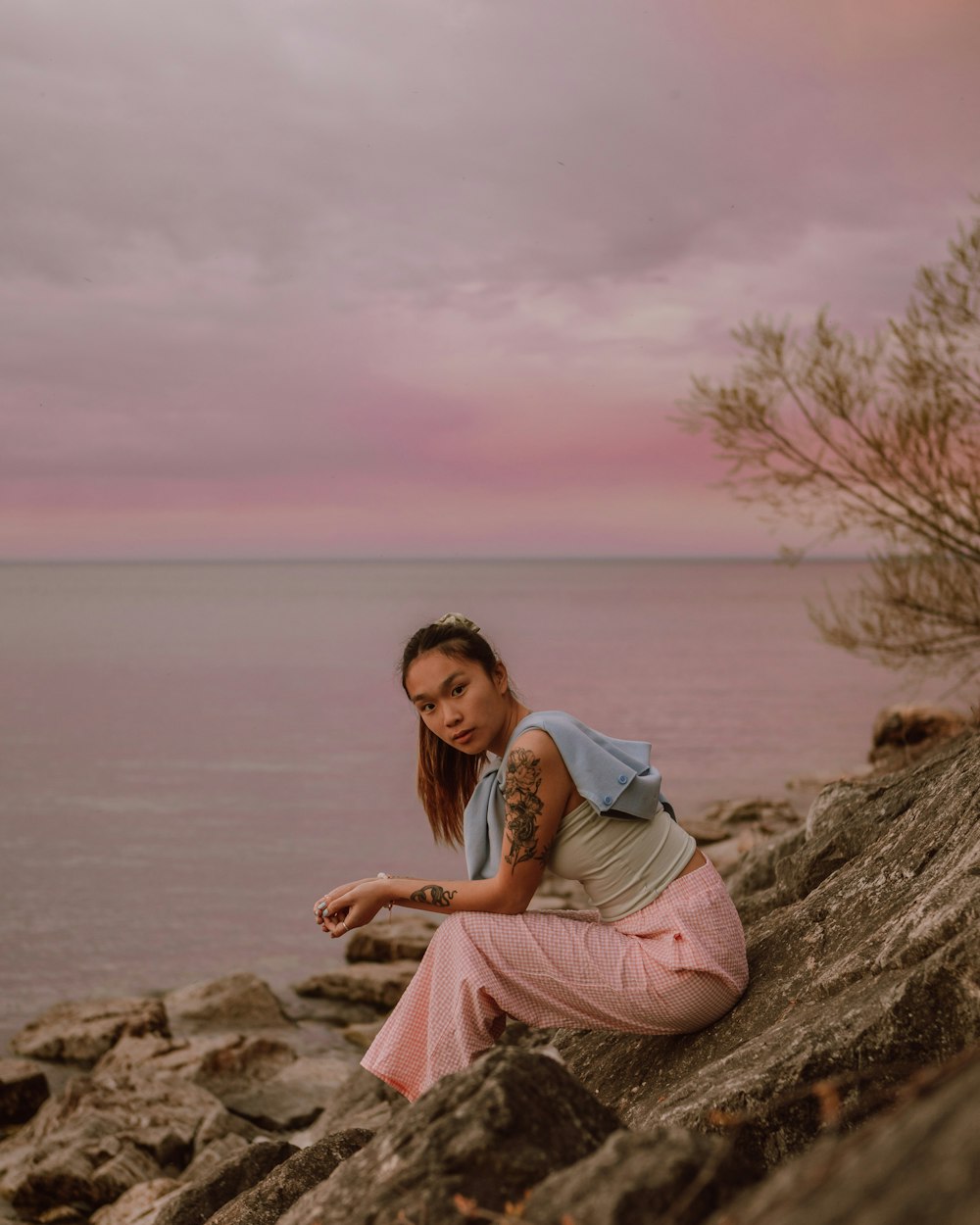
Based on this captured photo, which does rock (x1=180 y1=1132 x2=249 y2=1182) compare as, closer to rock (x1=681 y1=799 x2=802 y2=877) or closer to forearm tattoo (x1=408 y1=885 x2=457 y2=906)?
forearm tattoo (x1=408 y1=885 x2=457 y2=906)

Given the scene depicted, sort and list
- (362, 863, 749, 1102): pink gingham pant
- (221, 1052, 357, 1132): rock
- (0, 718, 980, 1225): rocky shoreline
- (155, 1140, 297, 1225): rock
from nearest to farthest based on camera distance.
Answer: (0, 718, 980, 1225): rocky shoreline, (362, 863, 749, 1102): pink gingham pant, (155, 1140, 297, 1225): rock, (221, 1052, 357, 1132): rock

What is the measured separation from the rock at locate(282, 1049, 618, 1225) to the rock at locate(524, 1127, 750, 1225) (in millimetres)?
182

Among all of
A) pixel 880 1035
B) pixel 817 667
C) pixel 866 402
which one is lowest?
pixel 817 667

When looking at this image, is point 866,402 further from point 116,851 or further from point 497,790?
point 116,851

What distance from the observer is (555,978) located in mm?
3902

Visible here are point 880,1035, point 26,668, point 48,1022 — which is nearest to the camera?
point 880,1035

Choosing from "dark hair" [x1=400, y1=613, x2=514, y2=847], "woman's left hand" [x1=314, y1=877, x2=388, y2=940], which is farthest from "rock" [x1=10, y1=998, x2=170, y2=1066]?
"woman's left hand" [x1=314, y1=877, x2=388, y2=940]

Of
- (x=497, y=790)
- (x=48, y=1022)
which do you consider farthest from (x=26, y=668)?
(x=497, y=790)

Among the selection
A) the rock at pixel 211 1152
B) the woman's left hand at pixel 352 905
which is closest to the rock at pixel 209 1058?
the rock at pixel 211 1152

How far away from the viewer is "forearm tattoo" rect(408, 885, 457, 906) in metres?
4.08

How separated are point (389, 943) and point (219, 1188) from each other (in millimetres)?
8988

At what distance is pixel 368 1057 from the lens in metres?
3.97

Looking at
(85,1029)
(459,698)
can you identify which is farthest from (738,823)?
(459,698)

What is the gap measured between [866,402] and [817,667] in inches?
1666
